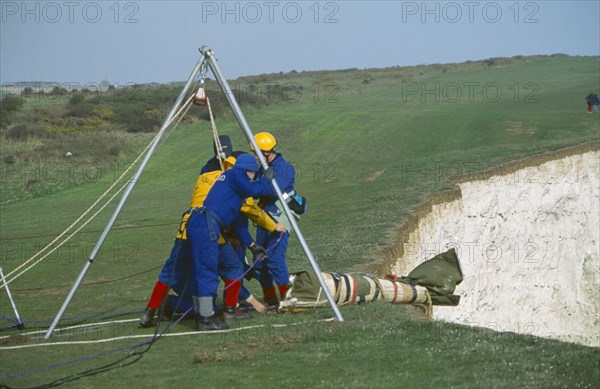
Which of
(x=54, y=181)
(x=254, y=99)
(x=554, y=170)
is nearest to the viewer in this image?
(x=554, y=170)

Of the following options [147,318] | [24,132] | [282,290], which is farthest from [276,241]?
[24,132]

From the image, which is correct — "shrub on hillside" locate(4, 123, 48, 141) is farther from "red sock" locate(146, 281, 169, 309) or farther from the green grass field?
"red sock" locate(146, 281, 169, 309)

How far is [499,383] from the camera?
24.7 feet

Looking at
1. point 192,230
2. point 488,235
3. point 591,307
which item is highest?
point 192,230

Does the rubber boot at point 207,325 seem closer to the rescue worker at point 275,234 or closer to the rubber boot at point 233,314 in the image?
the rubber boot at point 233,314

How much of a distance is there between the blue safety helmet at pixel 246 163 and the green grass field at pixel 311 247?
2.03 meters

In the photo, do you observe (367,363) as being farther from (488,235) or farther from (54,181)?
(54,181)

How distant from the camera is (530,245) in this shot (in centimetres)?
2959

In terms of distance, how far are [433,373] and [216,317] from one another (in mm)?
4271

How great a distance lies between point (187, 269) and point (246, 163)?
5.86ft

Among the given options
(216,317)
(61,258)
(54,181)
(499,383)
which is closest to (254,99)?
(54,181)

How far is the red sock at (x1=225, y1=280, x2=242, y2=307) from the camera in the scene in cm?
1174

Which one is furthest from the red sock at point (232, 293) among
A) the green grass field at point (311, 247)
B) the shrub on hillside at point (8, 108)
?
the shrub on hillside at point (8, 108)

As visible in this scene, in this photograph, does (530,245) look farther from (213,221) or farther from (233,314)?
(213,221)
